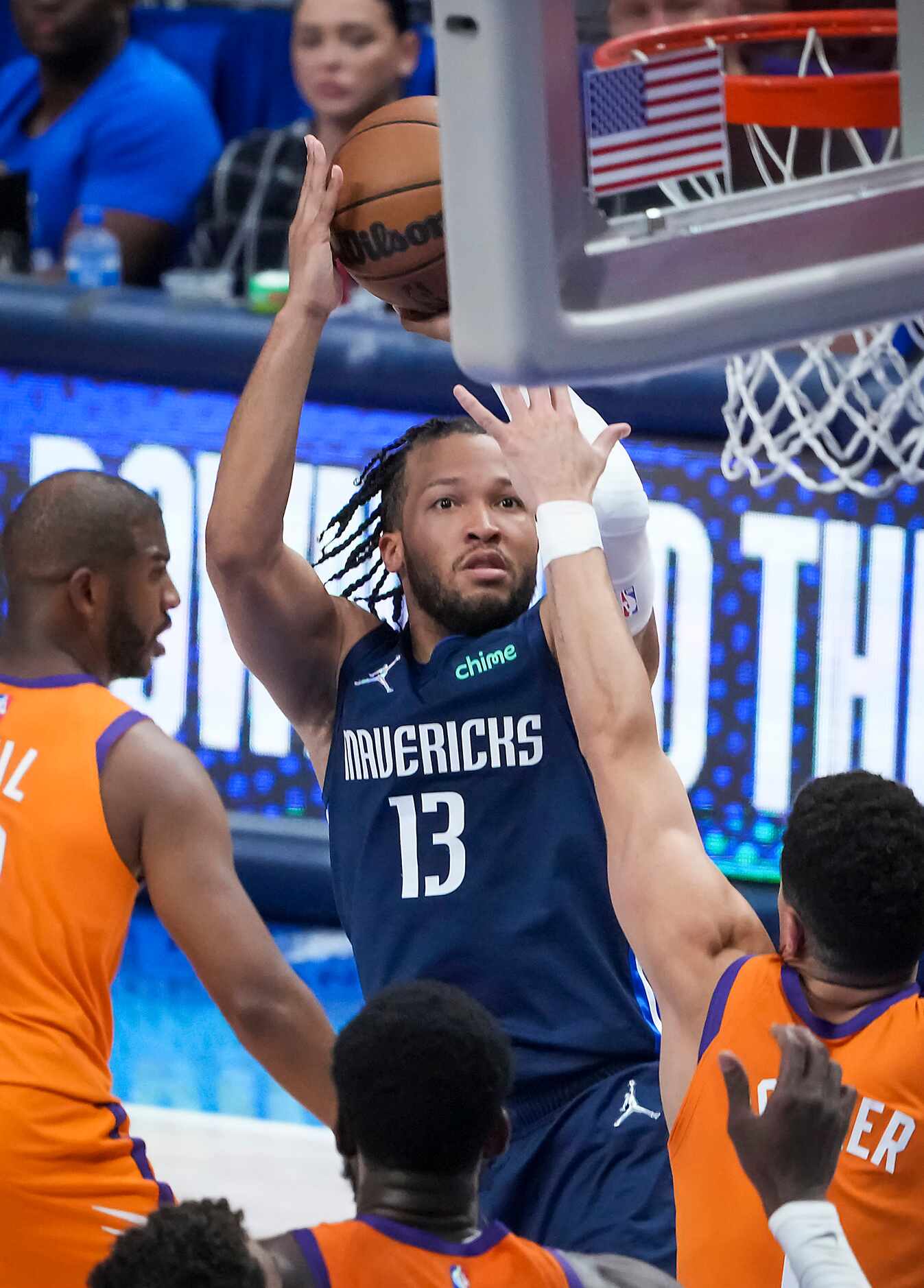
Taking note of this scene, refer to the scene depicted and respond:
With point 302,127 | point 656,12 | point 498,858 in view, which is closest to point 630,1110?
point 498,858

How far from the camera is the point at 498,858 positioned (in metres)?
3.50

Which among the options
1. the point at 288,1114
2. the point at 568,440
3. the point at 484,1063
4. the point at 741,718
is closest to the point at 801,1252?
the point at 484,1063

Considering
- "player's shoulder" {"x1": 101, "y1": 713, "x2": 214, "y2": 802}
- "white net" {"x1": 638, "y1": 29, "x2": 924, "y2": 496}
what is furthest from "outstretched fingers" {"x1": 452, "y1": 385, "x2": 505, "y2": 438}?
"white net" {"x1": 638, "y1": 29, "x2": 924, "y2": 496}

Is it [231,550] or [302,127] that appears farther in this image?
[302,127]

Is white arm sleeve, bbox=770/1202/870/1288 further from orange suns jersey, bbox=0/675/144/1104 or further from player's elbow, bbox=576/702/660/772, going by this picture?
orange suns jersey, bbox=0/675/144/1104

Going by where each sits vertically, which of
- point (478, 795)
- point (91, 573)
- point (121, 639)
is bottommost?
point (478, 795)

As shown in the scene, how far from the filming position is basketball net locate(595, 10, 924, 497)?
3.83 meters

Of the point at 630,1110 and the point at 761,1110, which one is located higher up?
the point at 761,1110

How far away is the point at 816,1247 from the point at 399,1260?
472mm

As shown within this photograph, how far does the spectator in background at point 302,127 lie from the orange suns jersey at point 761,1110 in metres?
4.57

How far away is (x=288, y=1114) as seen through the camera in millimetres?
5645

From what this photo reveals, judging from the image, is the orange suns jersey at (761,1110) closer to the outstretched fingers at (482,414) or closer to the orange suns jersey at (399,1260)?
the orange suns jersey at (399,1260)

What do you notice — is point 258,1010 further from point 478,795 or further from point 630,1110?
point 630,1110

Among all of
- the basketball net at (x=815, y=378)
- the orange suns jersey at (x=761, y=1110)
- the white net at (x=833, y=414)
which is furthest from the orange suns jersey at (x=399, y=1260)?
the white net at (x=833, y=414)
